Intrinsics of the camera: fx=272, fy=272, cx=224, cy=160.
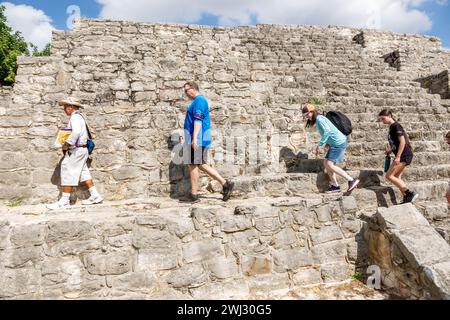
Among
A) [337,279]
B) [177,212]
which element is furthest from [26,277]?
[337,279]

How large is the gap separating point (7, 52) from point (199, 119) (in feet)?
A: 59.4

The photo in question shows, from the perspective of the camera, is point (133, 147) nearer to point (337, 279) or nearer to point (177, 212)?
point (177, 212)

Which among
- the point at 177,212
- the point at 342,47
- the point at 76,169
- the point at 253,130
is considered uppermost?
the point at 342,47

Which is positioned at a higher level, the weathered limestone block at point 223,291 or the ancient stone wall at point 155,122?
the ancient stone wall at point 155,122

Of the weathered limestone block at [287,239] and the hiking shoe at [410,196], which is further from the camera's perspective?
the hiking shoe at [410,196]

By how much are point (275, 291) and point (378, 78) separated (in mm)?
7908

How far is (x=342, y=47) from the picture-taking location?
10.7m

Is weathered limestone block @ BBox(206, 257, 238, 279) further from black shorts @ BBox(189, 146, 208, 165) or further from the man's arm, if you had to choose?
the man's arm

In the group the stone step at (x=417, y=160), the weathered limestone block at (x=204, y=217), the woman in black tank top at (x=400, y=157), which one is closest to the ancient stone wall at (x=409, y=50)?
the stone step at (x=417, y=160)

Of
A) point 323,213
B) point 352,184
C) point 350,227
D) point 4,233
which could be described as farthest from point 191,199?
point 352,184

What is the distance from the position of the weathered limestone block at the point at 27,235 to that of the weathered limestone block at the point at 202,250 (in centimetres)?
141

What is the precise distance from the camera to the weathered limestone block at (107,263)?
274 cm

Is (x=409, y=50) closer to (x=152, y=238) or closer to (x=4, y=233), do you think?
(x=152, y=238)

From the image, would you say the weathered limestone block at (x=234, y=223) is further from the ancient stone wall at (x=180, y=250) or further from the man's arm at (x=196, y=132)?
the man's arm at (x=196, y=132)
